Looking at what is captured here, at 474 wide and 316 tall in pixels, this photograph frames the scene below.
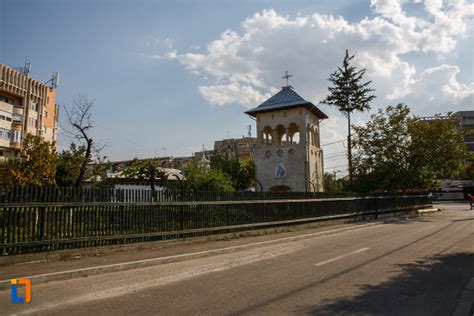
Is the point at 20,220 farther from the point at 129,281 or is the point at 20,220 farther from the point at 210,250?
the point at 210,250

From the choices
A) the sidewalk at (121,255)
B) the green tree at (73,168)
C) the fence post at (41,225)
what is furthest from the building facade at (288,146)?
the fence post at (41,225)

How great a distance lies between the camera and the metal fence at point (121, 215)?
7934 millimetres

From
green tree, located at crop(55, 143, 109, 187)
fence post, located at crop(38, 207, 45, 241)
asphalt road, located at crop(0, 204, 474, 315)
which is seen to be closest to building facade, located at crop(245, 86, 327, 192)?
green tree, located at crop(55, 143, 109, 187)

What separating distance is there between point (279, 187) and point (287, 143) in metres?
4.50

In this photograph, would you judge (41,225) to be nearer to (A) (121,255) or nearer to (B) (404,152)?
(A) (121,255)

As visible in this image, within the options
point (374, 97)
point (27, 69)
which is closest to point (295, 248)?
point (374, 97)

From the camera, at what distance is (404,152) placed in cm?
3316

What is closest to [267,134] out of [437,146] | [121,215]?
[437,146]

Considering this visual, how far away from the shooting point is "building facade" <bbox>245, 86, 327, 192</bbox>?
107 ft

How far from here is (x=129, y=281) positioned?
6.74 m

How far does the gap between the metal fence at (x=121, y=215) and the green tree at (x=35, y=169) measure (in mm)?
9977

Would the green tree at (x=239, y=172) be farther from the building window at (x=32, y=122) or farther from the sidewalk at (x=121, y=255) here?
the sidewalk at (x=121, y=255)

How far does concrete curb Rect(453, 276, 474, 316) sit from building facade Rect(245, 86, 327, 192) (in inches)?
1024

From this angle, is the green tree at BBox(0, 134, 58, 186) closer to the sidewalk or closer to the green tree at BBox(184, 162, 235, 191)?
the green tree at BBox(184, 162, 235, 191)
